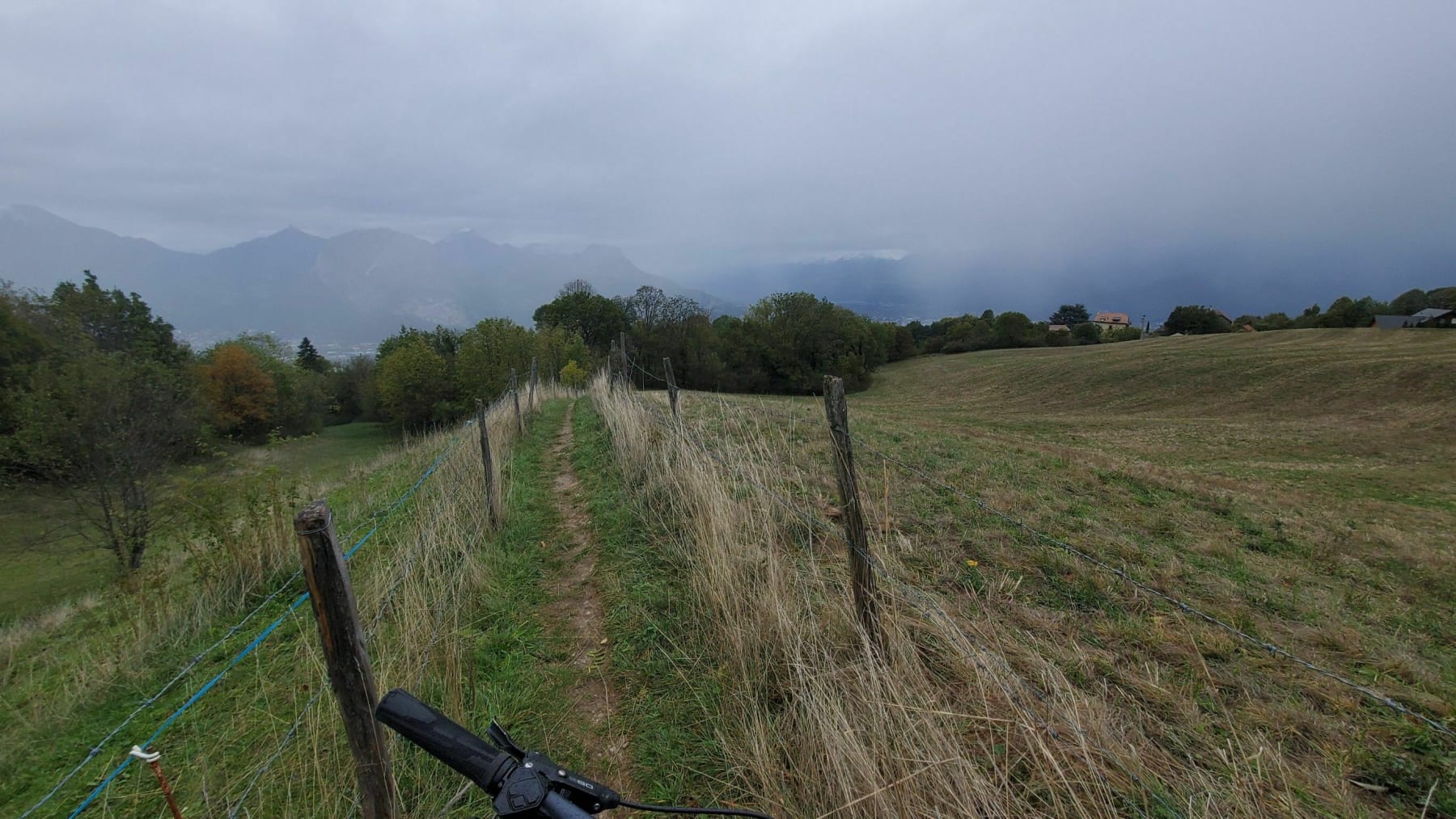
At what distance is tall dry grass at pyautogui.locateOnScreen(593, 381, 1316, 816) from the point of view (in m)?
1.92

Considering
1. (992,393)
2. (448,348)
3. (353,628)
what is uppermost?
(448,348)

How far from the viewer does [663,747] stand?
8.70ft

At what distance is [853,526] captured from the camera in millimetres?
2717

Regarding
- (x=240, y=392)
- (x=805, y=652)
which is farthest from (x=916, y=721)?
(x=240, y=392)

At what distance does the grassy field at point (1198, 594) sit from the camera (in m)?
2.21

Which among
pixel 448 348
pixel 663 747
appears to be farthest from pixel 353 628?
pixel 448 348

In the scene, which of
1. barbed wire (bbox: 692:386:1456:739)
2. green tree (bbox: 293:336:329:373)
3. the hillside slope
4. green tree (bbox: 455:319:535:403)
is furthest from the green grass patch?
green tree (bbox: 293:336:329:373)

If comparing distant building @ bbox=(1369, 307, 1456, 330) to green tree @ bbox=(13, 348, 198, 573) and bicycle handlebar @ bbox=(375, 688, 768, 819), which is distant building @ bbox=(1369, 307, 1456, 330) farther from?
green tree @ bbox=(13, 348, 198, 573)

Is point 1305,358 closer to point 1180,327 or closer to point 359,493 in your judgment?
point 359,493

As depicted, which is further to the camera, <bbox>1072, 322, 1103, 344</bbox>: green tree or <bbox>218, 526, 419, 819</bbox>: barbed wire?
<bbox>1072, 322, 1103, 344</bbox>: green tree

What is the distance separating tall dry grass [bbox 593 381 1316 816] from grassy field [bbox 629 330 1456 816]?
0.03m

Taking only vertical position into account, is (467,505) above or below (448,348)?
below

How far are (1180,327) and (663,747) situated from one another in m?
80.8

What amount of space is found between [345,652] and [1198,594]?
5.64 m
